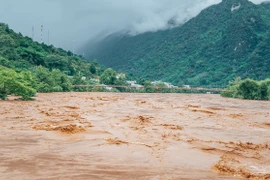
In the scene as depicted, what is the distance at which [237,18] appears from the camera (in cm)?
6525

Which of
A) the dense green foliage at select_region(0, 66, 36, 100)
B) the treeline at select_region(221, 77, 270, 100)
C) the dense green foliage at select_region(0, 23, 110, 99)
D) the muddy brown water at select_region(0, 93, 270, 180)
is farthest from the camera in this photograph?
the treeline at select_region(221, 77, 270, 100)

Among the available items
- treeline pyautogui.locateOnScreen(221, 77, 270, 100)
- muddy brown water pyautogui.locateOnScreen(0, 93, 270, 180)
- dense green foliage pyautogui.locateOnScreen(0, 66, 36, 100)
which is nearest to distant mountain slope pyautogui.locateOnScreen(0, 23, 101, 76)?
dense green foliage pyautogui.locateOnScreen(0, 66, 36, 100)

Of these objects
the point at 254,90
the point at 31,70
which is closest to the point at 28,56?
the point at 31,70

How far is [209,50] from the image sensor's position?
65.8 metres

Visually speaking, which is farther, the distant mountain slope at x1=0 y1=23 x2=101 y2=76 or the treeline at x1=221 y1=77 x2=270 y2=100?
the distant mountain slope at x1=0 y1=23 x2=101 y2=76

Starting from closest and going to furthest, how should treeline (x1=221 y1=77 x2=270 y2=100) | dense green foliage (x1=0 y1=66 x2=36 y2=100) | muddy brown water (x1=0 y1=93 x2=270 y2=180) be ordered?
muddy brown water (x1=0 y1=93 x2=270 y2=180), dense green foliage (x1=0 y1=66 x2=36 y2=100), treeline (x1=221 y1=77 x2=270 y2=100)

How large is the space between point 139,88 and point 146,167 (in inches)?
1371

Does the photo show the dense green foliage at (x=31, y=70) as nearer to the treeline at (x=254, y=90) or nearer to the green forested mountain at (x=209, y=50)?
the treeline at (x=254, y=90)

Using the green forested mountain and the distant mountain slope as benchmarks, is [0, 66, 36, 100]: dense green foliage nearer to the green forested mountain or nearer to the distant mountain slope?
the distant mountain slope

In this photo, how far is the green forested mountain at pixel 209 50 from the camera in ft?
184

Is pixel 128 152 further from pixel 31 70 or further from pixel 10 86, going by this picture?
pixel 31 70

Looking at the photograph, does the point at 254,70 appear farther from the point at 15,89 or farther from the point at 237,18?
the point at 15,89

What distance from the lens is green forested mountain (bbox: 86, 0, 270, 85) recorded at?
55.9m

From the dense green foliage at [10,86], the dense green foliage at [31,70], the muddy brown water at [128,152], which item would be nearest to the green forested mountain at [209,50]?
the dense green foliage at [31,70]
